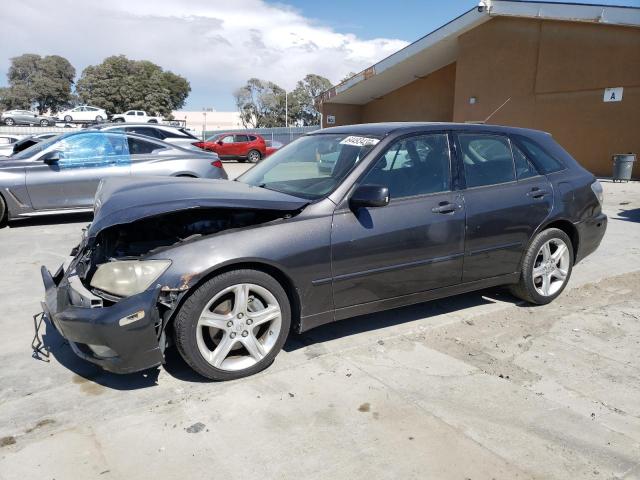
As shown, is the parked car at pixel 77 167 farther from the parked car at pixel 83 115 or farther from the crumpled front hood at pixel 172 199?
the parked car at pixel 83 115

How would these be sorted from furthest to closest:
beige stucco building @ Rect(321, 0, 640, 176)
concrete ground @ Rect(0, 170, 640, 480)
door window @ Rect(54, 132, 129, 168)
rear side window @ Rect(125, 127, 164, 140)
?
beige stucco building @ Rect(321, 0, 640, 176)
rear side window @ Rect(125, 127, 164, 140)
door window @ Rect(54, 132, 129, 168)
concrete ground @ Rect(0, 170, 640, 480)

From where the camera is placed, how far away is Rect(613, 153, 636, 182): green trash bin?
14469 mm

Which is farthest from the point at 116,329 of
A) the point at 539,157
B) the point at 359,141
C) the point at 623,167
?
the point at 623,167

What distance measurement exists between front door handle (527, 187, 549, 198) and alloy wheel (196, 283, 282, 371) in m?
2.51

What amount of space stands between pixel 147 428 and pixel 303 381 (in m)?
0.98

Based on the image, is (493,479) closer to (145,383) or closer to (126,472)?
(126,472)

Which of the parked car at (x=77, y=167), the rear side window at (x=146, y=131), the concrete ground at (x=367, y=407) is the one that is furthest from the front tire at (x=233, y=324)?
the rear side window at (x=146, y=131)

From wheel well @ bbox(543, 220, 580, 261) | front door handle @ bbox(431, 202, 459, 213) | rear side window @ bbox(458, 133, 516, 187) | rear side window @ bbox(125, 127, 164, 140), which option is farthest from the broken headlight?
A: rear side window @ bbox(125, 127, 164, 140)

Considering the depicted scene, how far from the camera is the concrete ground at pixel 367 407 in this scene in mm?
2479

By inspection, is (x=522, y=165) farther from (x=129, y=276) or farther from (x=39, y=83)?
(x=39, y=83)

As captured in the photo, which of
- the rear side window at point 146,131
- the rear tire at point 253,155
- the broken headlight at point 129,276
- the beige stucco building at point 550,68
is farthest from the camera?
the rear tire at point 253,155

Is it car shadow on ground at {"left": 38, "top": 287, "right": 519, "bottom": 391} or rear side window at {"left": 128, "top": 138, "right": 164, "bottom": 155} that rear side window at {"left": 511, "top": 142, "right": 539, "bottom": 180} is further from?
rear side window at {"left": 128, "top": 138, "right": 164, "bottom": 155}

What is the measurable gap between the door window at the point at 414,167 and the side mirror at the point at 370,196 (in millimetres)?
223

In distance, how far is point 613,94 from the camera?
15922 mm
